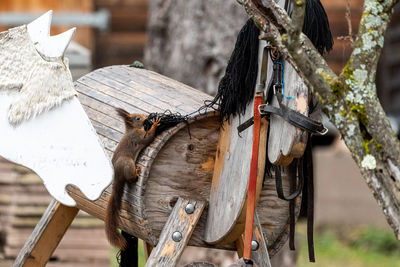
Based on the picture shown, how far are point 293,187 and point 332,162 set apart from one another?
569 centimetres

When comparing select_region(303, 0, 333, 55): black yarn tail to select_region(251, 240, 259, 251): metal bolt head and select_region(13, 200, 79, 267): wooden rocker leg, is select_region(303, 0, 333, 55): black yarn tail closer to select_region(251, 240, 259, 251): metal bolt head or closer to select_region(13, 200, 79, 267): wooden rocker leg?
select_region(251, 240, 259, 251): metal bolt head

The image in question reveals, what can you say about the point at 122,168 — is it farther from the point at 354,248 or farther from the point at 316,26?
the point at 354,248

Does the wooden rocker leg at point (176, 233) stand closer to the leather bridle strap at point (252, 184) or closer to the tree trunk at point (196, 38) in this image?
the leather bridle strap at point (252, 184)

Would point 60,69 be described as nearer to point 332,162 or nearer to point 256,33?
point 256,33

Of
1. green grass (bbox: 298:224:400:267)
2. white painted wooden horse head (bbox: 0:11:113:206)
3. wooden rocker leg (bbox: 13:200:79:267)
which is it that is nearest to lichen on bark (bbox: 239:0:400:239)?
white painted wooden horse head (bbox: 0:11:113:206)

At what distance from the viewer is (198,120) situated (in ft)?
8.73

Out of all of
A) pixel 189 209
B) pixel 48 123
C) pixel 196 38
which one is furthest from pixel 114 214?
pixel 196 38

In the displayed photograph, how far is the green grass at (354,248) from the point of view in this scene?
6996 mm

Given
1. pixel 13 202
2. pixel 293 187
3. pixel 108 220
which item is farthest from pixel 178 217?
pixel 13 202

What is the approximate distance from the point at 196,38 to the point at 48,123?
2942 millimetres

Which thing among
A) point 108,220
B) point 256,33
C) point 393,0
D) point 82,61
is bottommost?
point 82,61

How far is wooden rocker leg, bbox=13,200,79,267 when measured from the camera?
10.3 feet

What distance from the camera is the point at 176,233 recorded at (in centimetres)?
257

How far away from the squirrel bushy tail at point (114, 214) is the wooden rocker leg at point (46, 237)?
67 cm
